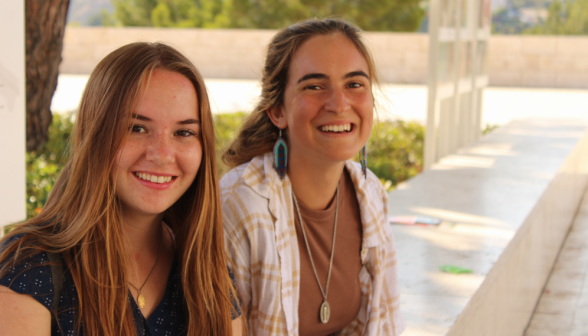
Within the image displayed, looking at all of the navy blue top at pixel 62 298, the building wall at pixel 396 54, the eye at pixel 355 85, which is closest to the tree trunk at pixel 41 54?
the eye at pixel 355 85

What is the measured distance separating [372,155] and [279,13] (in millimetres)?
28113

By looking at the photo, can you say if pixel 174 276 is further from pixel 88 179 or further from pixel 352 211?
pixel 352 211

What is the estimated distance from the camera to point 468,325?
123 inches

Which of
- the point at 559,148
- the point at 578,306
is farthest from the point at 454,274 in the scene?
the point at 559,148

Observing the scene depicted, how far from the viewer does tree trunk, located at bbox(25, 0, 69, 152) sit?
5.93 metres

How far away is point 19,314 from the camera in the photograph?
1.56 meters

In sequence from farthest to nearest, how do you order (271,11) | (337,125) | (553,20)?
(271,11) → (553,20) → (337,125)

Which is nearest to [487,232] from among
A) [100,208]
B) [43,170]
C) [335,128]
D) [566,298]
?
[566,298]

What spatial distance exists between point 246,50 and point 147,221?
68.3 feet

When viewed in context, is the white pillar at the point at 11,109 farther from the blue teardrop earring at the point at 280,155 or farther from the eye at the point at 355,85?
the eye at the point at 355,85

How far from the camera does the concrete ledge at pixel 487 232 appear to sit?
10.6 ft

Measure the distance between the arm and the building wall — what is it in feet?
54.6

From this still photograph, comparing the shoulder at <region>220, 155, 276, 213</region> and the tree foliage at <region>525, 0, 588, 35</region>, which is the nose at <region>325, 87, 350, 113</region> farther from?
the tree foliage at <region>525, 0, 588, 35</region>

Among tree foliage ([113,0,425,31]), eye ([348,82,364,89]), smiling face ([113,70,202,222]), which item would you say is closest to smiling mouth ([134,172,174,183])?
smiling face ([113,70,202,222])
